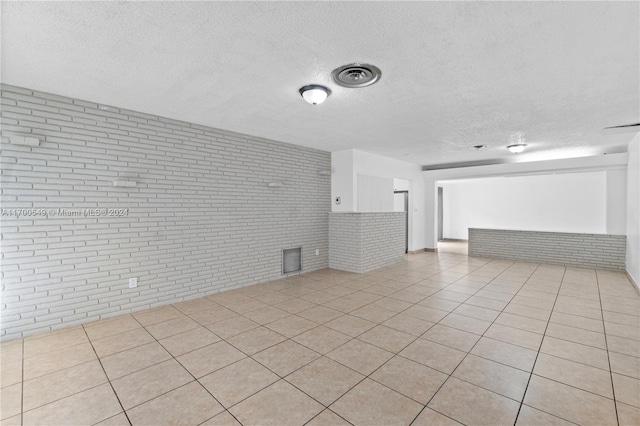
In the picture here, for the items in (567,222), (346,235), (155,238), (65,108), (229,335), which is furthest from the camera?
(567,222)

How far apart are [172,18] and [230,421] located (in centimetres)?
272

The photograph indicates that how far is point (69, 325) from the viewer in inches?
130

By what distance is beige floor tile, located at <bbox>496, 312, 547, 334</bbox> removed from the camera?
3.23 meters

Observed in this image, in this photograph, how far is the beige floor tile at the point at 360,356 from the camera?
246 cm

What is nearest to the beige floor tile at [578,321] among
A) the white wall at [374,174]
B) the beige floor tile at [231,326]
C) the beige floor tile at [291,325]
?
the beige floor tile at [291,325]

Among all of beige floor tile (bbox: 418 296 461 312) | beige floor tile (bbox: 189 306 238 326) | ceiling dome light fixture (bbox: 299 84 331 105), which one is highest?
ceiling dome light fixture (bbox: 299 84 331 105)

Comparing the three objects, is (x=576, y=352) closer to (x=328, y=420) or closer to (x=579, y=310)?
(x=579, y=310)

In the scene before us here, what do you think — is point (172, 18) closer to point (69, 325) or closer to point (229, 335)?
point (229, 335)

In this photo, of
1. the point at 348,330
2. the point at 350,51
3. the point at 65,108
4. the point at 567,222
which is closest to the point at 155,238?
the point at 65,108

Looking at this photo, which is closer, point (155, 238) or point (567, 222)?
point (155, 238)

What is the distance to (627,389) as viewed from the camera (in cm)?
215

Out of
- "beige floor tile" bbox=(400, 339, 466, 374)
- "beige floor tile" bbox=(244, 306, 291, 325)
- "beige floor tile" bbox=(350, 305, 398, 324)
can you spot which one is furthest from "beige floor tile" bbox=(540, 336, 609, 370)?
"beige floor tile" bbox=(244, 306, 291, 325)

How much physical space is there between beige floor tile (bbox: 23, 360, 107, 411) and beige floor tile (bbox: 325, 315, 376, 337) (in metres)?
2.18

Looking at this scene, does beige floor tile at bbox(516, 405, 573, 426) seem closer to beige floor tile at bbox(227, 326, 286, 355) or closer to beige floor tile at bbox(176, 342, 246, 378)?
beige floor tile at bbox(227, 326, 286, 355)
